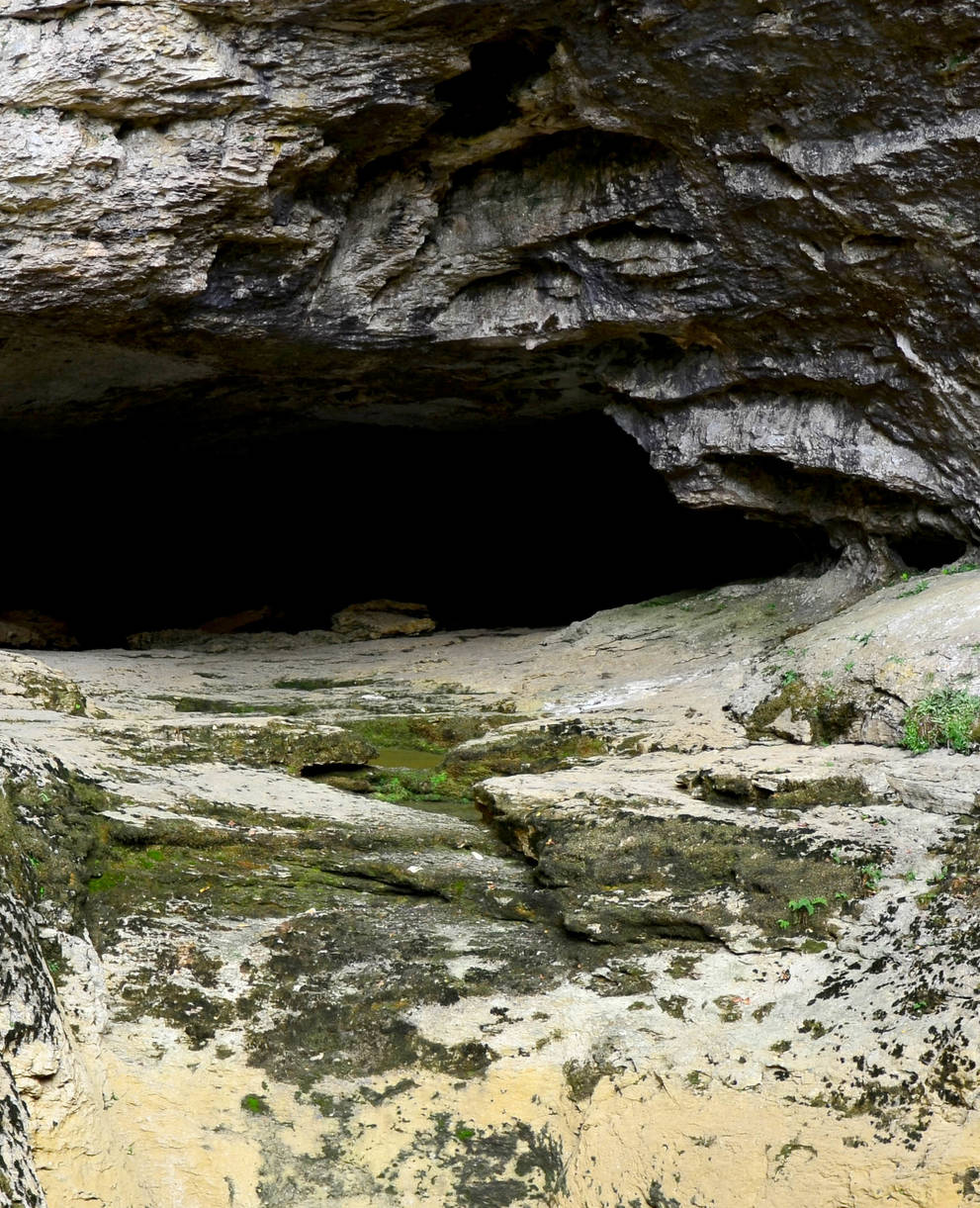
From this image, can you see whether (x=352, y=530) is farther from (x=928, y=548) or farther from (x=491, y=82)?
(x=491, y=82)

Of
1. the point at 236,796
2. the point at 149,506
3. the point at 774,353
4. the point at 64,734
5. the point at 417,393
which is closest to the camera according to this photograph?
the point at 236,796

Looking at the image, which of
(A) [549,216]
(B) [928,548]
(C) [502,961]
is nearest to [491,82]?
(A) [549,216]

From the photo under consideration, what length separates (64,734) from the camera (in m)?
7.96

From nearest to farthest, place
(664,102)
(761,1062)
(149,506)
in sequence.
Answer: (761,1062) < (664,102) < (149,506)

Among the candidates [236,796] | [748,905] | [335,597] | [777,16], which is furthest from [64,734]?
[335,597]

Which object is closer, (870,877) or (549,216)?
(870,877)

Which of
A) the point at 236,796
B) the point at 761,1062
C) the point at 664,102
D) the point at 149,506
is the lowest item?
the point at 761,1062

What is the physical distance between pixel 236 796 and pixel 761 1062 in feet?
12.0

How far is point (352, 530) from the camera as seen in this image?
17516 mm

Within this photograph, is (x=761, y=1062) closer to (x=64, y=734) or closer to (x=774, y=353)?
(x=64, y=734)

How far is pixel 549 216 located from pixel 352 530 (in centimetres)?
834

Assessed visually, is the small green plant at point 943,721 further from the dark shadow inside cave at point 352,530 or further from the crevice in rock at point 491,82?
the dark shadow inside cave at point 352,530

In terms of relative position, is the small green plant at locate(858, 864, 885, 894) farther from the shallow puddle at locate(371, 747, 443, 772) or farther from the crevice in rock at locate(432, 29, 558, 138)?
the crevice in rock at locate(432, 29, 558, 138)

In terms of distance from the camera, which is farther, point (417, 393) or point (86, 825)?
point (417, 393)
